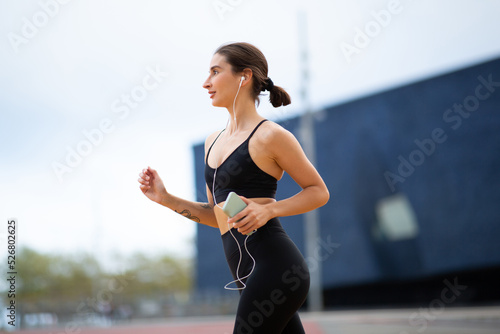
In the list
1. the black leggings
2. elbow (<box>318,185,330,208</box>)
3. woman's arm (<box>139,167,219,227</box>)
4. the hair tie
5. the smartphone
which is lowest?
the black leggings

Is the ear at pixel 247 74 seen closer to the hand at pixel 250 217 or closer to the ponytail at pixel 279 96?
the ponytail at pixel 279 96

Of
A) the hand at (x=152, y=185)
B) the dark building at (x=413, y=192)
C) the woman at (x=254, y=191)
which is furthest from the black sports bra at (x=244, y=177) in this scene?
the dark building at (x=413, y=192)

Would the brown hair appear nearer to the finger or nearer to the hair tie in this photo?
the hair tie

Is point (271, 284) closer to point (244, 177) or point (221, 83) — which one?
point (244, 177)

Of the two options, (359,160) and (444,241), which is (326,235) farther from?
(444,241)

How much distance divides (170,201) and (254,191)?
1.59 ft

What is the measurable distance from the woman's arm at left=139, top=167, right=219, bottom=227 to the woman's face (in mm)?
448

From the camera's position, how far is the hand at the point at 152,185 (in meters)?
2.64

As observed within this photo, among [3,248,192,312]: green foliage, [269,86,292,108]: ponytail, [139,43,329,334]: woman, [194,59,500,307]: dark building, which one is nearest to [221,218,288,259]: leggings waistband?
[139,43,329,334]: woman

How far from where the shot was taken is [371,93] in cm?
2842

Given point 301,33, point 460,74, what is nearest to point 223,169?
point 301,33

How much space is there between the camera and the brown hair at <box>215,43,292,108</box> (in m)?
2.54

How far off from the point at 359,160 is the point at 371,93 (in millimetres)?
3381

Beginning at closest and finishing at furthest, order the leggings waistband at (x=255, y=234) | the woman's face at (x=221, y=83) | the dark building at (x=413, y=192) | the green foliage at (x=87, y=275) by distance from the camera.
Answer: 1. the leggings waistband at (x=255, y=234)
2. the woman's face at (x=221, y=83)
3. the dark building at (x=413, y=192)
4. the green foliage at (x=87, y=275)
